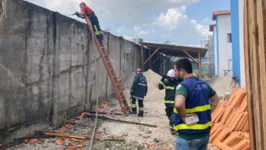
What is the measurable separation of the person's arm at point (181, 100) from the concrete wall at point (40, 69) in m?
3.45

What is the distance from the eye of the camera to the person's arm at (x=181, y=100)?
2.26 meters

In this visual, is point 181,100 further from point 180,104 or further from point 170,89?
point 170,89

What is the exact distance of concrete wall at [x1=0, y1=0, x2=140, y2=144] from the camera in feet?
14.5

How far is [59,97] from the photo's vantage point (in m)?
6.19

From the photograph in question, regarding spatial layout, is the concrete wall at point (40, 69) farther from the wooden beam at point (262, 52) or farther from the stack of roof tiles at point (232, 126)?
the wooden beam at point (262, 52)

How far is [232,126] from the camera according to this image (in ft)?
16.4

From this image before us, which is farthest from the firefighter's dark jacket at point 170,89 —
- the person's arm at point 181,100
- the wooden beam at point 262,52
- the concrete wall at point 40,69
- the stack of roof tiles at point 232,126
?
the wooden beam at point 262,52

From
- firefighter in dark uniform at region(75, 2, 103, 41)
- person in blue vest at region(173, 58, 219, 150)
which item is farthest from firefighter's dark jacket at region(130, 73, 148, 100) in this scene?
person in blue vest at region(173, 58, 219, 150)

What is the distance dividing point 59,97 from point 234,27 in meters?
7.80

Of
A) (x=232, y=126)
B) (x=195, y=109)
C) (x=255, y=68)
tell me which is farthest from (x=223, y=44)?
(x=255, y=68)

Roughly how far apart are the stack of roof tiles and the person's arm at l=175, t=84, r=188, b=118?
2.56 metres

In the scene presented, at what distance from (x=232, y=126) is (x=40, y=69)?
447cm

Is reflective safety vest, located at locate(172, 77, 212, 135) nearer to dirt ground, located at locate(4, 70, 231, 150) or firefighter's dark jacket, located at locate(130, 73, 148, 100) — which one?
dirt ground, located at locate(4, 70, 231, 150)

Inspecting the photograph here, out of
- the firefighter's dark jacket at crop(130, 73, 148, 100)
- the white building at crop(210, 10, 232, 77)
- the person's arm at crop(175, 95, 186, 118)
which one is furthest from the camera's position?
the white building at crop(210, 10, 232, 77)
